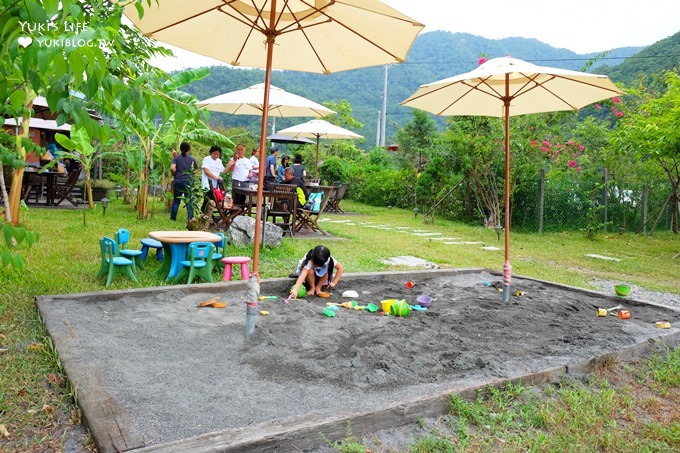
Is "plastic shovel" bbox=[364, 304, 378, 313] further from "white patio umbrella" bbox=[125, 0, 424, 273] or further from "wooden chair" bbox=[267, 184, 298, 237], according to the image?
"wooden chair" bbox=[267, 184, 298, 237]

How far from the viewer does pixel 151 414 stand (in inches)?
97.3

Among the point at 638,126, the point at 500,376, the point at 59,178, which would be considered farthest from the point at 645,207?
the point at 59,178

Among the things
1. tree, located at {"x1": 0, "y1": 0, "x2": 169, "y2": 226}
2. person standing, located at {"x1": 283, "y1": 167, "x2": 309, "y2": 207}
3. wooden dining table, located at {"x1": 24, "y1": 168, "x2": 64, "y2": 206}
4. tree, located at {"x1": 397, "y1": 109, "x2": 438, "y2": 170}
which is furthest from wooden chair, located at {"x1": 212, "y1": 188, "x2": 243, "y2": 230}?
tree, located at {"x1": 397, "y1": 109, "x2": 438, "y2": 170}

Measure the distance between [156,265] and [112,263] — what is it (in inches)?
45.4

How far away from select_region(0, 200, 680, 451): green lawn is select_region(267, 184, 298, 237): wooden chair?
2.11 ft

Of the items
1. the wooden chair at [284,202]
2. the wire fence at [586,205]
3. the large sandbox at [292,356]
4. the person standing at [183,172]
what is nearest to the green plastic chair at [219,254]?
the large sandbox at [292,356]

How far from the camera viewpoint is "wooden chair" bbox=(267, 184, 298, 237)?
8.89 metres

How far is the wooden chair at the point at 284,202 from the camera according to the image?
29.2ft

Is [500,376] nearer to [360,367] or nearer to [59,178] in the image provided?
[360,367]

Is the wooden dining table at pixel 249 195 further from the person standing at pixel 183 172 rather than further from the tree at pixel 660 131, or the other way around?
the tree at pixel 660 131

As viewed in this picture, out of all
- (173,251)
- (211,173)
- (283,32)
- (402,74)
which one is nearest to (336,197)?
(211,173)

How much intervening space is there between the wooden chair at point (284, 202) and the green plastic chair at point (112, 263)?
3817 millimetres

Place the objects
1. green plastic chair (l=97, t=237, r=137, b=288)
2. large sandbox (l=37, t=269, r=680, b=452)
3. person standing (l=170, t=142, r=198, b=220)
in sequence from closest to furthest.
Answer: large sandbox (l=37, t=269, r=680, b=452) → green plastic chair (l=97, t=237, r=137, b=288) → person standing (l=170, t=142, r=198, b=220)

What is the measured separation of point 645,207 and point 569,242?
3.59 metres
